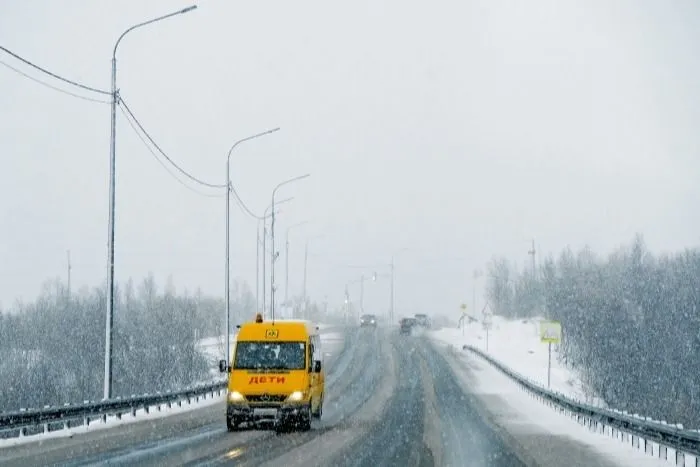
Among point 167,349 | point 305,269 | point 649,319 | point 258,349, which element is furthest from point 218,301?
point 258,349

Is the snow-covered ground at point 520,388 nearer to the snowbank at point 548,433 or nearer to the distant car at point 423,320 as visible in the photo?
the snowbank at point 548,433

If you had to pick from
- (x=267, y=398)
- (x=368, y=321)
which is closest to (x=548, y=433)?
(x=267, y=398)

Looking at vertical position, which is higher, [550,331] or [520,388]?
[550,331]

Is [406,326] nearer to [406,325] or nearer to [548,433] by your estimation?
[406,325]

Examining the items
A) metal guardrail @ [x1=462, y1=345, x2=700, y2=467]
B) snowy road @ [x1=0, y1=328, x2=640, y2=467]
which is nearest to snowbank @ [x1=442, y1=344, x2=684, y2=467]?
metal guardrail @ [x1=462, y1=345, x2=700, y2=467]

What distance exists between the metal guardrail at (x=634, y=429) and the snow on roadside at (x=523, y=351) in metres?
15.8

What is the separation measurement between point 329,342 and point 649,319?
2873cm

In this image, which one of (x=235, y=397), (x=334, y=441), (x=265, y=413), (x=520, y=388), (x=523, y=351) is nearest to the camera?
(x=334, y=441)

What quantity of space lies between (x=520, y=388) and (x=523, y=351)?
1343 inches

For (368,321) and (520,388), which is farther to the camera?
(368,321)

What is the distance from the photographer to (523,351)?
254 ft

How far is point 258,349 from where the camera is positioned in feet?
81.7

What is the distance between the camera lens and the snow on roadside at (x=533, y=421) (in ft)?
65.0

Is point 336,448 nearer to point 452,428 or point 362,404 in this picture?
point 452,428
